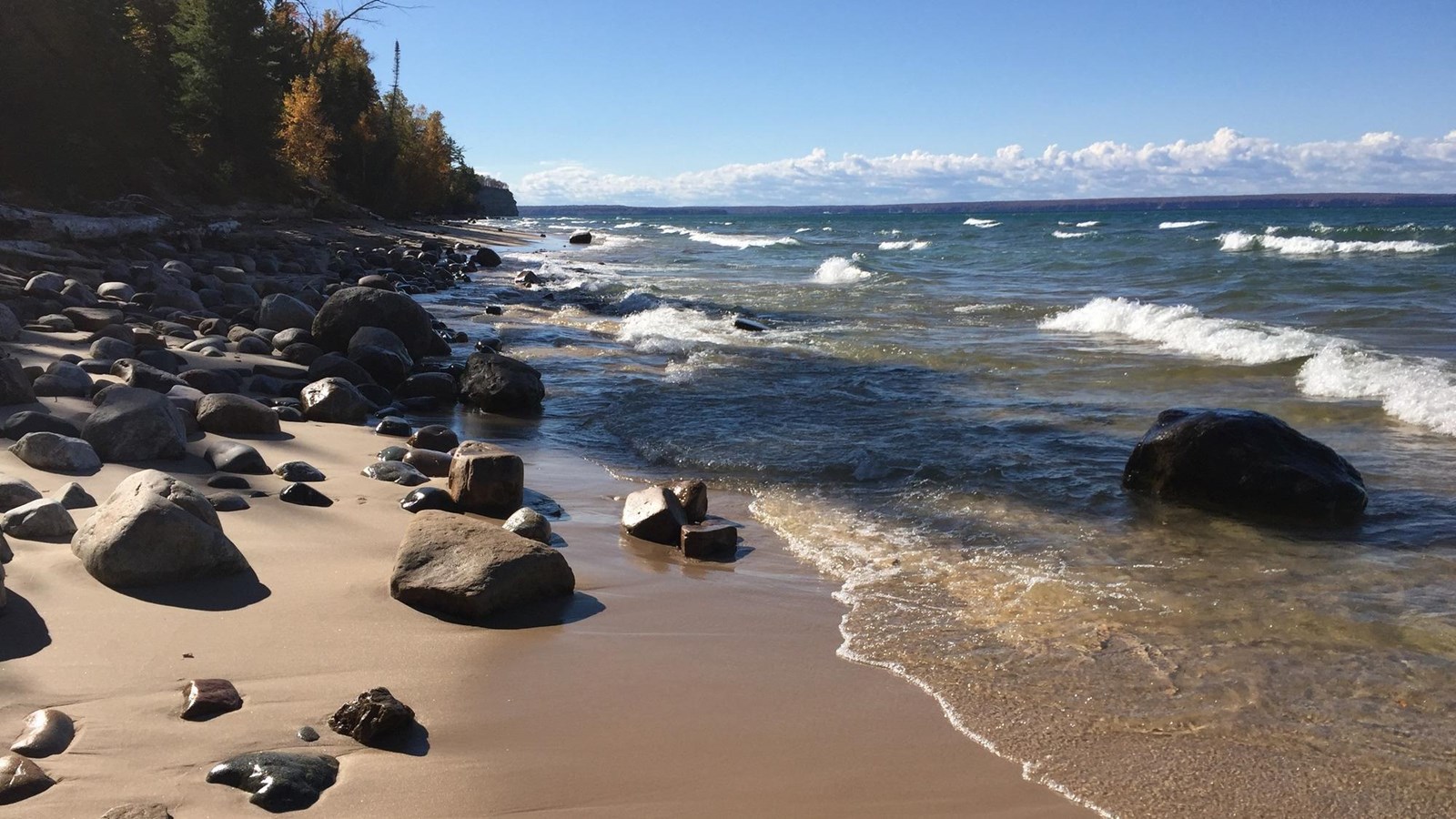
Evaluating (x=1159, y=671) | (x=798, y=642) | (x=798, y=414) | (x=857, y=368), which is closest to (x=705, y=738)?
(x=798, y=642)

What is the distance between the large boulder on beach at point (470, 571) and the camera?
404 centimetres

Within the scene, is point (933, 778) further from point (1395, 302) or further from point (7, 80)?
point (7, 80)

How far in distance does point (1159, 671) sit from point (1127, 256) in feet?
104

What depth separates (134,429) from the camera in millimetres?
5371

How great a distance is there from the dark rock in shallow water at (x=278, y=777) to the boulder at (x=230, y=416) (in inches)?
164

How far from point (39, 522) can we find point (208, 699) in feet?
5.39

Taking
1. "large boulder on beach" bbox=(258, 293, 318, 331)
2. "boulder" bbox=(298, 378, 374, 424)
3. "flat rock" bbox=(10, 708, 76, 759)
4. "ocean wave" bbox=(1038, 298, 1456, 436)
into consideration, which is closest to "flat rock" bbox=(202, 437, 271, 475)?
"boulder" bbox=(298, 378, 374, 424)

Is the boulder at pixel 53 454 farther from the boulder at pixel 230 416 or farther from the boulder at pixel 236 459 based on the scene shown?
the boulder at pixel 230 416

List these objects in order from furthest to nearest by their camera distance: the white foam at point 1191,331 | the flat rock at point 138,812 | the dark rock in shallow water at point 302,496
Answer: the white foam at point 1191,331
the dark rock in shallow water at point 302,496
the flat rock at point 138,812

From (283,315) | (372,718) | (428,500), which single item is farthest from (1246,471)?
(283,315)

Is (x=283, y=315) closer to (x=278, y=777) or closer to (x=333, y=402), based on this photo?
(x=333, y=402)

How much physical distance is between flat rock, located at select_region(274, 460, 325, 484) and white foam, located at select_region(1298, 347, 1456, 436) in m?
8.51

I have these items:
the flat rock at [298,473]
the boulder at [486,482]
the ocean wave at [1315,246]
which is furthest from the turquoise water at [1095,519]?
the ocean wave at [1315,246]

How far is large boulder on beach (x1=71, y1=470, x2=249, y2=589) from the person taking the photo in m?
3.74
